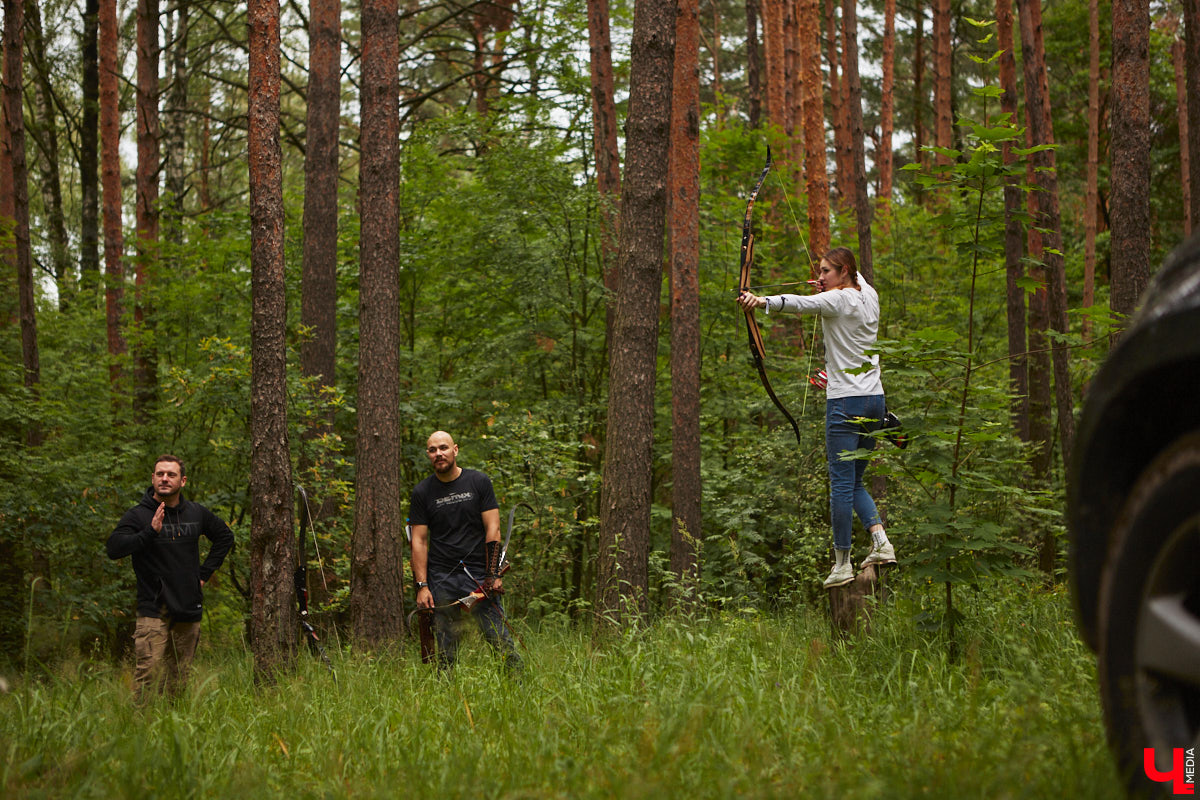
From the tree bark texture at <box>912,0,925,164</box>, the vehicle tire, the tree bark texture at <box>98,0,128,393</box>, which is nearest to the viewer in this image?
the vehicle tire

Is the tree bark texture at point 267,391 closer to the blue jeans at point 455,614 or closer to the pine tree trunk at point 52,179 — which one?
the blue jeans at point 455,614

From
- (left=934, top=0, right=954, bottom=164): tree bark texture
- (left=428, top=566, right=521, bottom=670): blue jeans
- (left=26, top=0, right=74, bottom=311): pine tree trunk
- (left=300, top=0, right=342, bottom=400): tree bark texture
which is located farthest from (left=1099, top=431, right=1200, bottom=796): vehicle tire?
(left=26, top=0, right=74, bottom=311): pine tree trunk

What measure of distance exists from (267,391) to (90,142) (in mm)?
16081

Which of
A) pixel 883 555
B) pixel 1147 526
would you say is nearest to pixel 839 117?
pixel 883 555

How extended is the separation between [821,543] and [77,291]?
60.7ft

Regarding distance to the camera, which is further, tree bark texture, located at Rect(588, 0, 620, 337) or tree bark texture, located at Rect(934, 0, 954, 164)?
tree bark texture, located at Rect(934, 0, 954, 164)

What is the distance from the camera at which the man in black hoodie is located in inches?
288

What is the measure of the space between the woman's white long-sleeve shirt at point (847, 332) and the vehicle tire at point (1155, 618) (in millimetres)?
3525

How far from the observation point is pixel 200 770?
4.04 m

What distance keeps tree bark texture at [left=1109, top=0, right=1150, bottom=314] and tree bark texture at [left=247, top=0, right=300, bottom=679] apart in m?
6.97

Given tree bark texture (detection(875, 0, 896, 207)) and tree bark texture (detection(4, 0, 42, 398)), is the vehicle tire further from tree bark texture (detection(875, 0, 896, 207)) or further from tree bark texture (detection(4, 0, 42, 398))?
tree bark texture (detection(875, 0, 896, 207))

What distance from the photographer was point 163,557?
294 inches

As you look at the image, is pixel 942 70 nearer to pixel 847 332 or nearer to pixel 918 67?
pixel 918 67

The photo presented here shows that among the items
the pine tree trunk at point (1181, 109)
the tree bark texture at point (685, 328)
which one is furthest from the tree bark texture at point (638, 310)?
the pine tree trunk at point (1181, 109)
